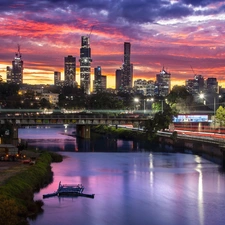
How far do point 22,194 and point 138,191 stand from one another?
56.4 feet

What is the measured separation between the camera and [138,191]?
216 ft

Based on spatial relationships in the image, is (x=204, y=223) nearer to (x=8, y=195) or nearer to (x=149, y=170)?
(x=8, y=195)

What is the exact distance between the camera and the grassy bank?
44938mm

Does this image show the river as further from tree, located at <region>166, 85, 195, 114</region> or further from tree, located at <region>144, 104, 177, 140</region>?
tree, located at <region>166, 85, 195, 114</region>

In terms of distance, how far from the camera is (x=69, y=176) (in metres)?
74.8

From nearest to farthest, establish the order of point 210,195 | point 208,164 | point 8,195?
point 8,195
point 210,195
point 208,164

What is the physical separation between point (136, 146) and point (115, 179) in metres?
52.8

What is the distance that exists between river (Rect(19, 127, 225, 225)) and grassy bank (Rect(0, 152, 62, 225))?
1.21m

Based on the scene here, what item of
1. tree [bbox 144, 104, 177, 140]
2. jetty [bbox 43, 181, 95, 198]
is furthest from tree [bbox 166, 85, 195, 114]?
jetty [bbox 43, 181, 95, 198]

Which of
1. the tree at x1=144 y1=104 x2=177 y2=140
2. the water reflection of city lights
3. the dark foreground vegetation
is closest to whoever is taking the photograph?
the water reflection of city lights

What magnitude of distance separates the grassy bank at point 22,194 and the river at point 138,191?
1214 mm

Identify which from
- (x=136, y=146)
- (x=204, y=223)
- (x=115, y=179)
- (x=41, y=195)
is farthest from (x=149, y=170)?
(x=136, y=146)

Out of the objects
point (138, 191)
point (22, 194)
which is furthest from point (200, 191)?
point (22, 194)

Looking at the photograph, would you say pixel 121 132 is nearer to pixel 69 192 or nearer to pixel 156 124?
pixel 156 124
